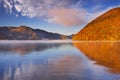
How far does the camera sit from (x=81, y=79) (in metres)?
13.5

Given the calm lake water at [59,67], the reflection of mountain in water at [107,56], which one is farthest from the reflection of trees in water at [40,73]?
the reflection of mountain in water at [107,56]

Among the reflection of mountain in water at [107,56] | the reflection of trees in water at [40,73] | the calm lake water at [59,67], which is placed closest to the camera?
the reflection of trees in water at [40,73]

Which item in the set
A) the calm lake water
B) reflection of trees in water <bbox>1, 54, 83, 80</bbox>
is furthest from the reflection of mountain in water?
reflection of trees in water <bbox>1, 54, 83, 80</bbox>

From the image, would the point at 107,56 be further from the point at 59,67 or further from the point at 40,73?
the point at 40,73

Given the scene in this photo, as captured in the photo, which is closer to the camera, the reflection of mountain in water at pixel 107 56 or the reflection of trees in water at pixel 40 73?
the reflection of trees in water at pixel 40 73

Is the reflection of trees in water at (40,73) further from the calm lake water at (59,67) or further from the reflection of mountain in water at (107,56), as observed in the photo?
the reflection of mountain in water at (107,56)

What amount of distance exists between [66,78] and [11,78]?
3.51 meters

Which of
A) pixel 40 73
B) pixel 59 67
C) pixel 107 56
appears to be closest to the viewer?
pixel 40 73

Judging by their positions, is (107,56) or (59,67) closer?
(59,67)

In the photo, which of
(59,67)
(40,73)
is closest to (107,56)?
(59,67)

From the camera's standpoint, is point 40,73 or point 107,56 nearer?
point 40,73

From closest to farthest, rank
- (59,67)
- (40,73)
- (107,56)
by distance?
(40,73), (59,67), (107,56)

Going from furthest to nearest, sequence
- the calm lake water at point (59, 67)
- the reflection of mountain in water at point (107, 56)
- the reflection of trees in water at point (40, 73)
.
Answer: the reflection of mountain in water at point (107, 56) < the calm lake water at point (59, 67) < the reflection of trees in water at point (40, 73)

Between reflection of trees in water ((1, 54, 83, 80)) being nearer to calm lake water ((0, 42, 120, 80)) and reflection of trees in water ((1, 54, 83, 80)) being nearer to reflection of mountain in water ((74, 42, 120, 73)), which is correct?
calm lake water ((0, 42, 120, 80))
